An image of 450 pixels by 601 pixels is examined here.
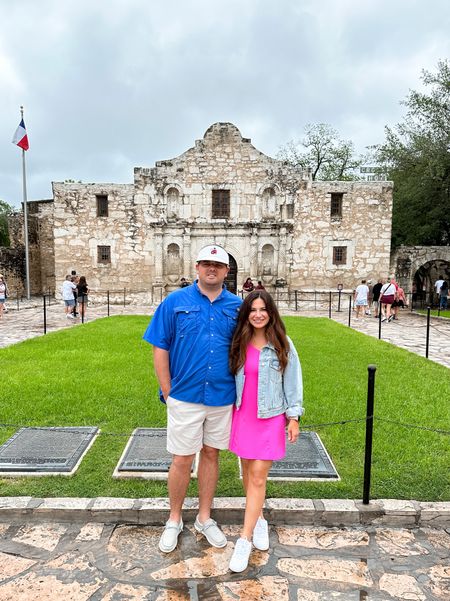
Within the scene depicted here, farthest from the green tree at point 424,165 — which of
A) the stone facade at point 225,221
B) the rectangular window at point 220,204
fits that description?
the rectangular window at point 220,204

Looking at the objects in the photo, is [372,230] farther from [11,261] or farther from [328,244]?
[11,261]

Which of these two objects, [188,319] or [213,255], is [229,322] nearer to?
[188,319]

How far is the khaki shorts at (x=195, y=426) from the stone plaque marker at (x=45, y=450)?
5.02ft

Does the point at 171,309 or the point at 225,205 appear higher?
the point at 225,205

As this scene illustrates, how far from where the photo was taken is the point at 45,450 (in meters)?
4.47

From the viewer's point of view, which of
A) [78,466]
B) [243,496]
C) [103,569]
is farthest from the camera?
[78,466]

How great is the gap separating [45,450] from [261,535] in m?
2.54

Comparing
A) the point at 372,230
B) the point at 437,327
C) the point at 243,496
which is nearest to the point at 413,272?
the point at 372,230

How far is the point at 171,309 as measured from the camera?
314cm

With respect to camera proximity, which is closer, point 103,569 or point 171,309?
point 103,569

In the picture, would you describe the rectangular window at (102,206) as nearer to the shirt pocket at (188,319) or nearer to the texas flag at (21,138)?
the texas flag at (21,138)

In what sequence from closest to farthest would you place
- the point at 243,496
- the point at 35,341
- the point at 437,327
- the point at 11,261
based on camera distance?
1. the point at 243,496
2. the point at 35,341
3. the point at 437,327
4. the point at 11,261

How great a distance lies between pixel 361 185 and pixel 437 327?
10.6 m

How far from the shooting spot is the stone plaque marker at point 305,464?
4.01 meters
